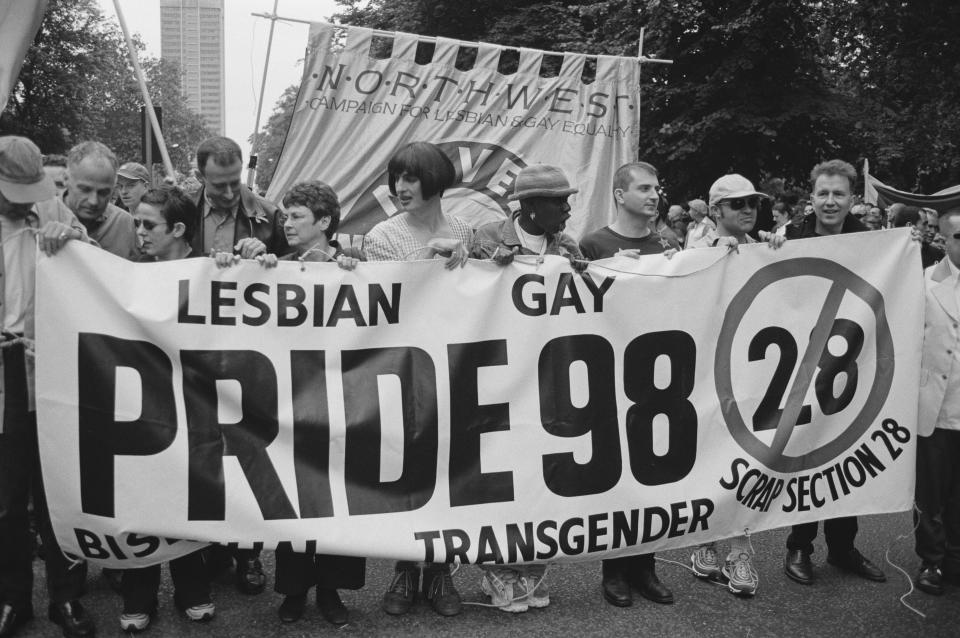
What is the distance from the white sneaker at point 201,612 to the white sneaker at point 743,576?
2.25 m

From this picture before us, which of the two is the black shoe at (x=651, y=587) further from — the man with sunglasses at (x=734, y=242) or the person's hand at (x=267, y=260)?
the person's hand at (x=267, y=260)

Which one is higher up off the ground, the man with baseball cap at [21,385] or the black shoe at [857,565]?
the man with baseball cap at [21,385]

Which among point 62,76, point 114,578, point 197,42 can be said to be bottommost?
point 114,578

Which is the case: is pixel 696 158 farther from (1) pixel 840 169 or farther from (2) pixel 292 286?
(2) pixel 292 286

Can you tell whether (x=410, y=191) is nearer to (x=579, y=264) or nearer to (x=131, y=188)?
(x=579, y=264)

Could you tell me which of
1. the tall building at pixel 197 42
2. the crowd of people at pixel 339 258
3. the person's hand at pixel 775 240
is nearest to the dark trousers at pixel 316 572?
the crowd of people at pixel 339 258

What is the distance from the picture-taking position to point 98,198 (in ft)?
12.7

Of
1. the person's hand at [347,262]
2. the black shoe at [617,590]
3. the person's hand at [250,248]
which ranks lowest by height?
the black shoe at [617,590]

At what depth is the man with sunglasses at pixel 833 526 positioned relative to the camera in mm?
4375

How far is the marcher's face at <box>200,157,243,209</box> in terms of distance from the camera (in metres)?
4.27

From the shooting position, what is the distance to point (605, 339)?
13.0ft

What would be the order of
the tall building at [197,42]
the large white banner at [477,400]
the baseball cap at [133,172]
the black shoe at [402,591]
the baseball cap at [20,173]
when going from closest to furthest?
1. the baseball cap at [20,173]
2. the large white banner at [477,400]
3. the black shoe at [402,591]
4. the baseball cap at [133,172]
5. the tall building at [197,42]

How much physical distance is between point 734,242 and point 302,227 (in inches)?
73.9

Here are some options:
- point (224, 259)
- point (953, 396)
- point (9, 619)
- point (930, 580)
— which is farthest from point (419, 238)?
point (930, 580)
